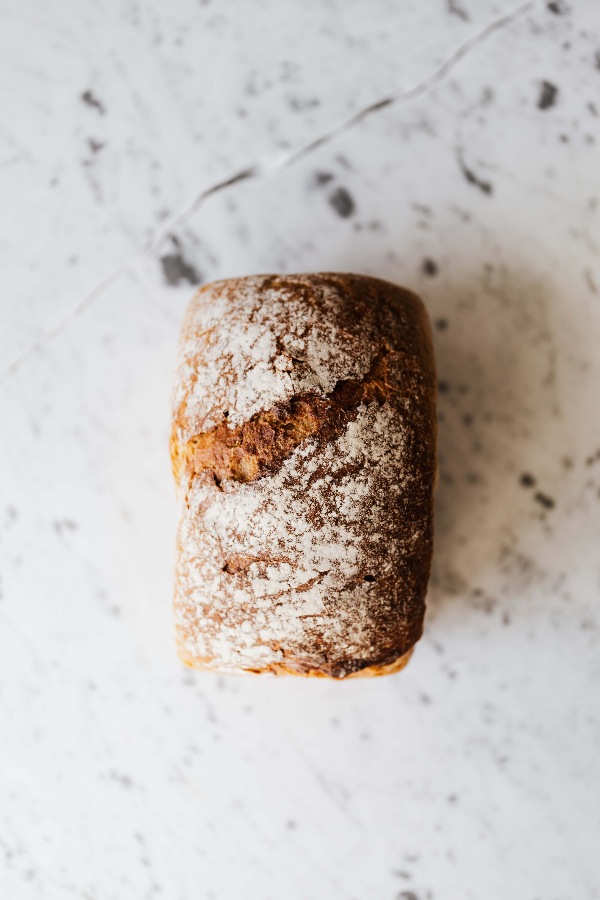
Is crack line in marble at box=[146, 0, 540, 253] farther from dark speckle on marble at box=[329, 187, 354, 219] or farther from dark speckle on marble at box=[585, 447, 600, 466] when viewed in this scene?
dark speckle on marble at box=[585, 447, 600, 466]

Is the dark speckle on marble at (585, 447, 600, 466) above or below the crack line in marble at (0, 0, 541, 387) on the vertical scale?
below

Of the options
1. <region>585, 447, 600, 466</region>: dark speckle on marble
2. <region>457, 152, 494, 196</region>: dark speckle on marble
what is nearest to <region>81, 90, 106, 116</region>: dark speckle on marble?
<region>457, 152, 494, 196</region>: dark speckle on marble

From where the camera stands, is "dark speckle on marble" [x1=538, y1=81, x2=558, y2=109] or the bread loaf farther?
"dark speckle on marble" [x1=538, y1=81, x2=558, y2=109]

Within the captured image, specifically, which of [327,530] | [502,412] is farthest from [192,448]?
[502,412]

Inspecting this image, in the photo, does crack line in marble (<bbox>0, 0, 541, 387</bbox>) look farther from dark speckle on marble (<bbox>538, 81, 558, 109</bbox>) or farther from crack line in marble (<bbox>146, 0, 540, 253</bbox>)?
dark speckle on marble (<bbox>538, 81, 558, 109</bbox>)

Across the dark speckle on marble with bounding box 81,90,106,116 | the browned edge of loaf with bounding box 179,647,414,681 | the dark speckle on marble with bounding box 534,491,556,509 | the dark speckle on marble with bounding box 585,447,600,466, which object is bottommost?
the dark speckle on marble with bounding box 534,491,556,509
